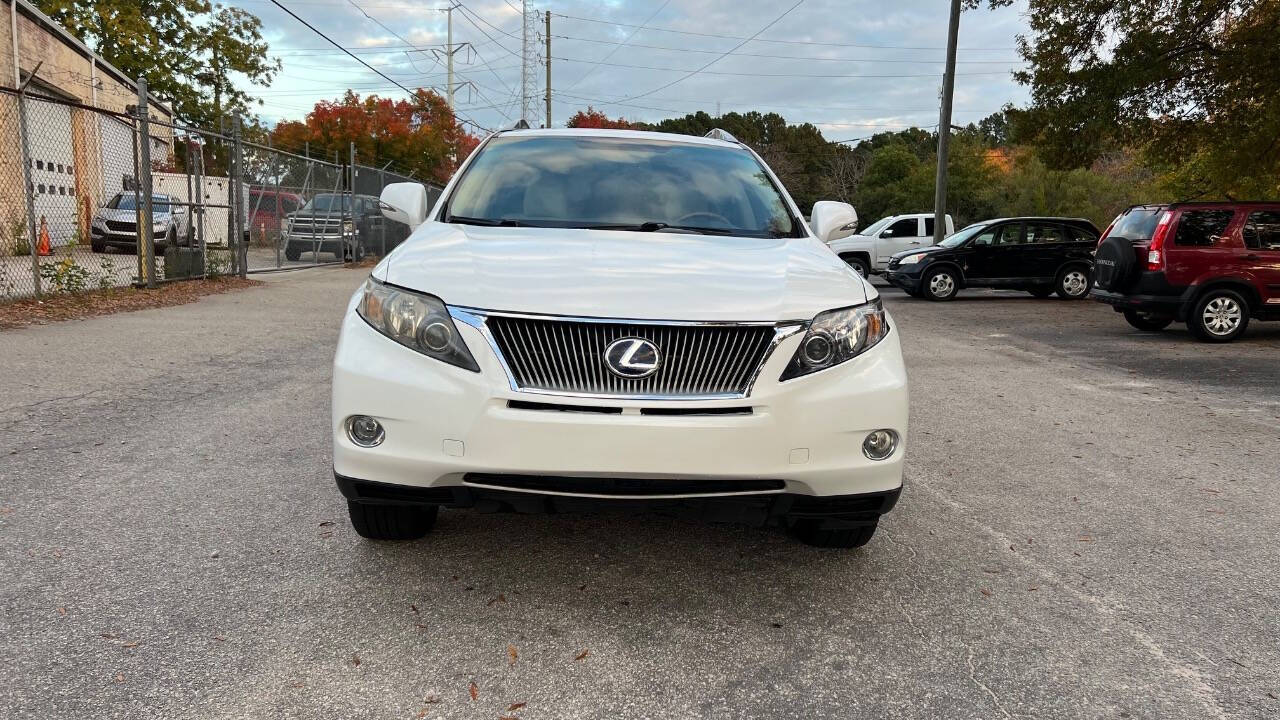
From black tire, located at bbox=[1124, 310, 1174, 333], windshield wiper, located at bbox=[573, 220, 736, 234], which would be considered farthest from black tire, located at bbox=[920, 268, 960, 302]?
windshield wiper, located at bbox=[573, 220, 736, 234]

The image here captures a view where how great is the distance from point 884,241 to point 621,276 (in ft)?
70.6

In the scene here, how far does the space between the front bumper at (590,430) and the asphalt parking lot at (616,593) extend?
484 mm

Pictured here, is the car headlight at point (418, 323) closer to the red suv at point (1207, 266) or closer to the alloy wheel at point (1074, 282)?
the red suv at point (1207, 266)

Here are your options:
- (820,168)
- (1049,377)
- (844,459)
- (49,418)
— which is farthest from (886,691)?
(820,168)

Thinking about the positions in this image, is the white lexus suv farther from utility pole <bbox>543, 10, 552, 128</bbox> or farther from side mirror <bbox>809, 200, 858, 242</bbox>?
utility pole <bbox>543, 10, 552, 128</bbox>

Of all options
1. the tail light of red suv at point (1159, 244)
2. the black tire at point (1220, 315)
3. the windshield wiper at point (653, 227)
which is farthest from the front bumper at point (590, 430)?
the black tire at point (1220, 315)

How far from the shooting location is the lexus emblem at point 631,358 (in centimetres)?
288

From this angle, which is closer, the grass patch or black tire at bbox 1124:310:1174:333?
the grass patch

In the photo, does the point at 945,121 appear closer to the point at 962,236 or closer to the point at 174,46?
the point at 962,236

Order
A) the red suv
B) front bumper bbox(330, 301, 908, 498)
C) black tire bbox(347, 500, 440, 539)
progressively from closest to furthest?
front bumper bbox(330, 301, 908, 498) < black tire bbox(347, 500, 440, 539) < the red suv

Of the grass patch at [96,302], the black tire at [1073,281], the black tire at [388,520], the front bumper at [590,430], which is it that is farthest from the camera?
the black tire at [1073,281]

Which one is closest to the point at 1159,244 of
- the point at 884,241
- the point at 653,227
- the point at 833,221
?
the point at 833,221

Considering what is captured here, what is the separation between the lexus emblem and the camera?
2.88 m

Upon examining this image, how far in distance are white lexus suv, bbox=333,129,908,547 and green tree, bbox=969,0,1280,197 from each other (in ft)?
50.9
